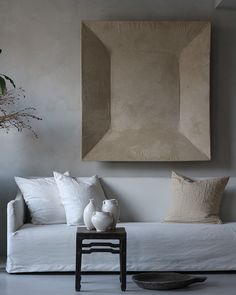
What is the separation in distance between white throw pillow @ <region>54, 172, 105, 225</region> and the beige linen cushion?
71cm

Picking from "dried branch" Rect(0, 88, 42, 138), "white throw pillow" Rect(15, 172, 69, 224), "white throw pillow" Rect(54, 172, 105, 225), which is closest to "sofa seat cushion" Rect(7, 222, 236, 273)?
"white throw pillow" Rect(54, 172, 105, 225)

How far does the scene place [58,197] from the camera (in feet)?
19.6

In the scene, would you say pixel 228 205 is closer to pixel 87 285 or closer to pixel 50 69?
pixel 87 285

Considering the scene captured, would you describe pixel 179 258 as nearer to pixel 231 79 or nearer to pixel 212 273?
pixel 212 273

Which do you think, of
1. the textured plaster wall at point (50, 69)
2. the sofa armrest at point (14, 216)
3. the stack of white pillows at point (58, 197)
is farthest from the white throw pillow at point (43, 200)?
the textured plaster wall at point (50, 69)

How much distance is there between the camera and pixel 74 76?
6.38m

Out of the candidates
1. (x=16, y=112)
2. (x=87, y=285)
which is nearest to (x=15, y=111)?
(x=16, y=112)

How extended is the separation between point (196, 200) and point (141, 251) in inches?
32.3

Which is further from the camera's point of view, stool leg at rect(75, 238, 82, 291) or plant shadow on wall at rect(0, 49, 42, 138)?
plant shadow on wall at rect(0, 49, 42, 138)

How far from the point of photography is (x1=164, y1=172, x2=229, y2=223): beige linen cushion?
5.88 metres

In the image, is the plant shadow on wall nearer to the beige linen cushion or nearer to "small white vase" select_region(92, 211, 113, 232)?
the beige linen cushion

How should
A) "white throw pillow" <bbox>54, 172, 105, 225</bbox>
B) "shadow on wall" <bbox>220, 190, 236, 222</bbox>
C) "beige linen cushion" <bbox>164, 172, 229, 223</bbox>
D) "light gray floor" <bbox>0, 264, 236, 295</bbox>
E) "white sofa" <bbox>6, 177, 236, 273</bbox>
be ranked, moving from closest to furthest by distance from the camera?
1. "light gray floor" <bbox>0, 264, 236, 295</bbox>
2. "white sofa" <bbox>6, 177, 236, 273</bbox>
3. "white throw pillow" <bbox>54, 172, 105, 225</bbox>
4. "beige linen cushion" <bbox>164, 172, 229, 223</bbox>
5. "shadow on wall" <bbox>220, 190, 236, 222</bbox>

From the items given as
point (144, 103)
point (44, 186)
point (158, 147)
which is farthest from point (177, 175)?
point (44, 186)

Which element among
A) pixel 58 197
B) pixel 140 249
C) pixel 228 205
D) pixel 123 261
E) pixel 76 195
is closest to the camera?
pixel 123 261
